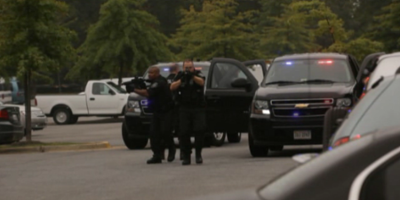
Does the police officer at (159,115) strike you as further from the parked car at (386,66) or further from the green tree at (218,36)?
the green tree at (218,36)

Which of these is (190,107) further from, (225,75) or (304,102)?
(225,75)

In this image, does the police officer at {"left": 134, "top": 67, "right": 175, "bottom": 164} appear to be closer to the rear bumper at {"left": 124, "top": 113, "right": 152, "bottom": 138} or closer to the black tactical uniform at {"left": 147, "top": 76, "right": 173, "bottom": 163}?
the black tactical uniform at {"left": 147, "top": 76, "right": 173, "bottom": 163}

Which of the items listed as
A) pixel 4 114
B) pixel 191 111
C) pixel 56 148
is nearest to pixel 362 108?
pixel 191 111

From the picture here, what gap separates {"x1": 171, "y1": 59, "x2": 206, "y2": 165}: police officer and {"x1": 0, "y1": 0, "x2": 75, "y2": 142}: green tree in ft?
25.8

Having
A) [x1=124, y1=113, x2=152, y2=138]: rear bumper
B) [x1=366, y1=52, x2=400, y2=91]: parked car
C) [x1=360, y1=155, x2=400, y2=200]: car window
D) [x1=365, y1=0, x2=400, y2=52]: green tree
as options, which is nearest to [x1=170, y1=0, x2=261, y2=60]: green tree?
[x1=365, y1=0, x2=400, y2=52]: green tree

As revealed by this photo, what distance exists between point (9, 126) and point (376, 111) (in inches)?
610

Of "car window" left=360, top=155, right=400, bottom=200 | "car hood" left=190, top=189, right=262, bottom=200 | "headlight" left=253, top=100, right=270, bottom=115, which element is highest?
"car window" left=360, top=155, right=400, bottom=200

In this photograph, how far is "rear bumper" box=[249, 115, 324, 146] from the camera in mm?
16078

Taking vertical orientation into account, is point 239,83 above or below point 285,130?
above

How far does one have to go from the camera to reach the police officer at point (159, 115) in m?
16.5

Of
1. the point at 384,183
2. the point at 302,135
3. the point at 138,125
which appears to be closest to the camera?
the point at 384,183

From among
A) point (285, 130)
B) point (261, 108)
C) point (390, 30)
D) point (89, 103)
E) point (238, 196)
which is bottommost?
point (89, 103)

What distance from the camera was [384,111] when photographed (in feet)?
20.8

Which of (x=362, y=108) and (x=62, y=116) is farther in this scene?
(x=62, y=116)
